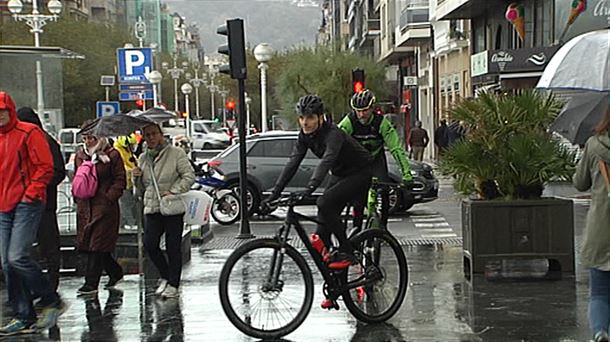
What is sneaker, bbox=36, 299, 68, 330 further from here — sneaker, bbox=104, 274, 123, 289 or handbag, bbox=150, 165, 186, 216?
sneaker, bbox=104, 274, 123, 289

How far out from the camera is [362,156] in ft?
29.0

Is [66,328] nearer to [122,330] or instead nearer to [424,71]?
[122,330]

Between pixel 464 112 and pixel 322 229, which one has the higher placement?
pixel 464 112

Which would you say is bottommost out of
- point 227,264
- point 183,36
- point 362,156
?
point 227,264

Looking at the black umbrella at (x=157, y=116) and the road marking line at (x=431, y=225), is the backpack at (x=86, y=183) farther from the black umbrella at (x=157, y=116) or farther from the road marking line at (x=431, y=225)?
the road marking line at (x=431, y=225)

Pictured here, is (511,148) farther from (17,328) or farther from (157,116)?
(17,328)

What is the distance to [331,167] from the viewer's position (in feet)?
27.7

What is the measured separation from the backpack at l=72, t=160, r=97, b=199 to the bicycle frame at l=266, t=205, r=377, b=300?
112 inches

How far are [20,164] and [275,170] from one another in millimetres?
12332

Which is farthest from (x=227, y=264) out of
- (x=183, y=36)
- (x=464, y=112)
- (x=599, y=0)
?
(x=183, y=36)

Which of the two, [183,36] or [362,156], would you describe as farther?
[183,36]

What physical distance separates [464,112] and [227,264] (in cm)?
410

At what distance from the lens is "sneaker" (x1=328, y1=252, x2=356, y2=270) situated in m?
8.43

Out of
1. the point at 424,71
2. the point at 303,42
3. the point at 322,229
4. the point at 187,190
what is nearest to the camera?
the point at 322,229
